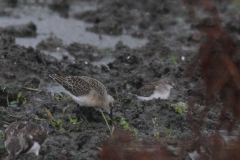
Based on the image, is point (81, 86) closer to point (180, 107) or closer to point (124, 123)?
point (124, 123)

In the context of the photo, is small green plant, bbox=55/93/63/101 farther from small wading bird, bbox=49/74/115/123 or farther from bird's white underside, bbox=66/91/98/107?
bird's white underside, bbox=66/91/98/107

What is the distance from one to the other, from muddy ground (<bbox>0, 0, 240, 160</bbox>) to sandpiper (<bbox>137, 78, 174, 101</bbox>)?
18cm

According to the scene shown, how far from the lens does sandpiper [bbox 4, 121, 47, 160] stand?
7.02m

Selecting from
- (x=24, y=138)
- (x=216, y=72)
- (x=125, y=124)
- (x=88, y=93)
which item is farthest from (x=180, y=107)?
(x=216, y=72)

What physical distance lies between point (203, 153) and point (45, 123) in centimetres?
287

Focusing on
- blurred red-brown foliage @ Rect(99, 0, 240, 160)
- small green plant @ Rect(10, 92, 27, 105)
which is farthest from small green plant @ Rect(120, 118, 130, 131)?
blurred red-brown foliage @ Rect(99, 0, 240, 160)

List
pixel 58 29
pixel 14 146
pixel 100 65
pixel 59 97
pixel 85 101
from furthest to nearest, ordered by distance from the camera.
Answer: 1. pixel 58 29
2. pixel 100 65
3. pixel 59 97
4. pixel 85 101
5. pixel 14 146

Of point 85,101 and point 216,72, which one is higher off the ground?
point 216,72

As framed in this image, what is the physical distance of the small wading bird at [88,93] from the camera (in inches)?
373

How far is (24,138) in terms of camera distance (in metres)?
7.23

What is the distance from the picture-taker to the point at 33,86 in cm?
1075

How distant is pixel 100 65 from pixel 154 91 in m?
2.25

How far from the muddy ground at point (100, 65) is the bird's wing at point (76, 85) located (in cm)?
30

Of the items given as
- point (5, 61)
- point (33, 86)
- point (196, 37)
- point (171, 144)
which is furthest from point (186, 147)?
point (196, 37)
